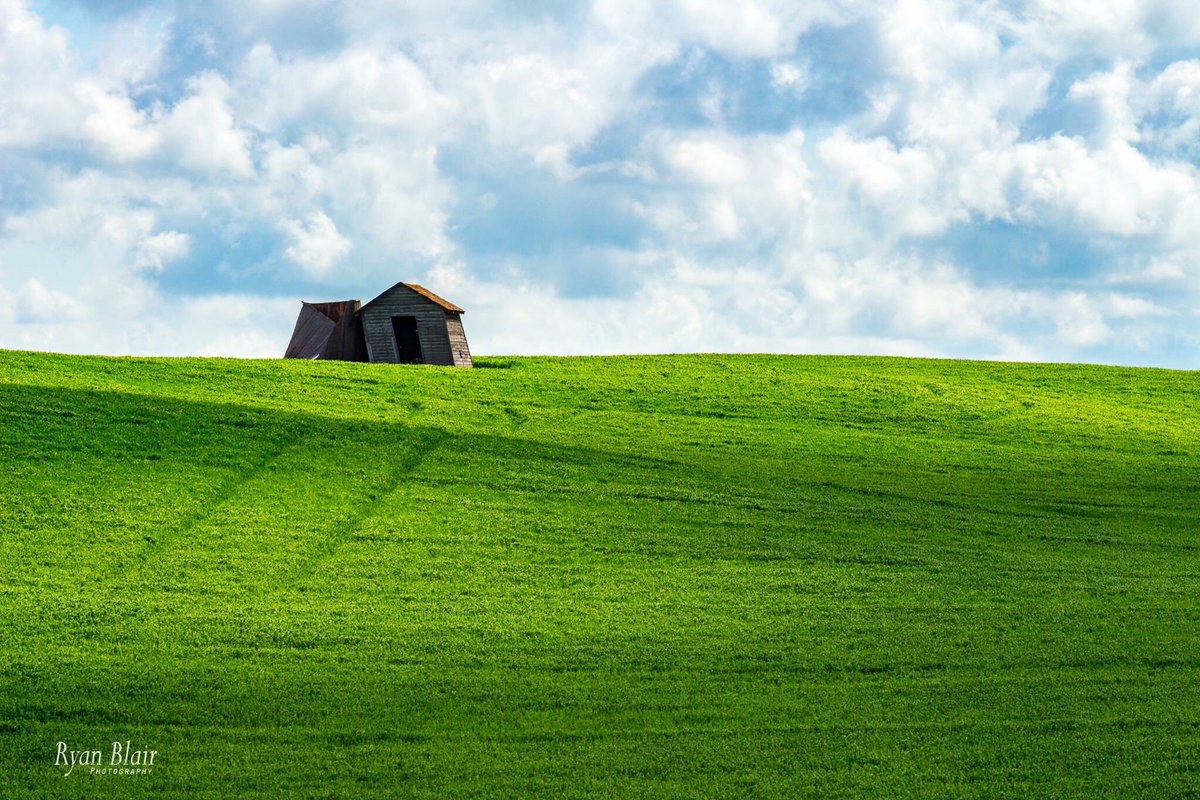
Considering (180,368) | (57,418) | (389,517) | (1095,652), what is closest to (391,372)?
(180,368)

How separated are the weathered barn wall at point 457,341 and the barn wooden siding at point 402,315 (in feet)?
0.36

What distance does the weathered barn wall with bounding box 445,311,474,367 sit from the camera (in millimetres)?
43438

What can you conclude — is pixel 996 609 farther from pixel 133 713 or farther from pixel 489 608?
pixel 133 713

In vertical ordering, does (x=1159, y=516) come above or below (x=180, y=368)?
below

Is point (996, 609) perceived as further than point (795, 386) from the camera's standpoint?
No

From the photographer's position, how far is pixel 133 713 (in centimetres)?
1353

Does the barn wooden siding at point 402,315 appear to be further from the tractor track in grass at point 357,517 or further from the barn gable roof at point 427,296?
the tractor track in grass at point 357,517

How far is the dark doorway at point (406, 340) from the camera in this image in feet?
144

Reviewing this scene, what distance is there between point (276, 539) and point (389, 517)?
96.6 inches

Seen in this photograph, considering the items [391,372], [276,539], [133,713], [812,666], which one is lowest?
[812,666]

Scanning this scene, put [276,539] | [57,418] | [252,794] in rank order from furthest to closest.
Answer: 1. [57,418]
2. [276,539]
3. [252,794]
